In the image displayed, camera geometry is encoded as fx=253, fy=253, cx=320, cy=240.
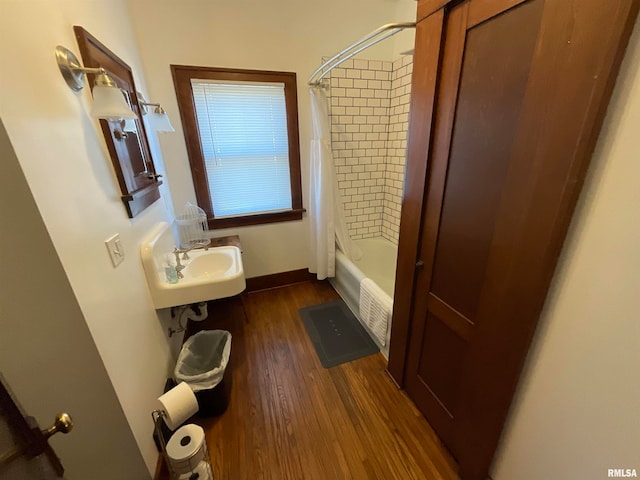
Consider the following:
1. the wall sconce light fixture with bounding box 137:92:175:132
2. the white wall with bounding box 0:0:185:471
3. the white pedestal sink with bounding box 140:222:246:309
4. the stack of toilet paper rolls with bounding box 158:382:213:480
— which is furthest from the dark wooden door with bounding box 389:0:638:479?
the wall sconce light fixture with bounding box 137:92:175:132

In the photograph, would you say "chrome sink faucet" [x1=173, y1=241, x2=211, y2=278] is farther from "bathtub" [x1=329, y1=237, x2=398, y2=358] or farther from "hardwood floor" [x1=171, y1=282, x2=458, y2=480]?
"bathtub" [x1=329, y1=237, x2=398, y2=358]

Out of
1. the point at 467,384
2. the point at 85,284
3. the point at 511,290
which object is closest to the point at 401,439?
the point at 467,384

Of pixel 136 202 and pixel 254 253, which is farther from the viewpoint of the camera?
pixel 254 253

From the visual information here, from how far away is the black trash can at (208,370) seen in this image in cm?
143

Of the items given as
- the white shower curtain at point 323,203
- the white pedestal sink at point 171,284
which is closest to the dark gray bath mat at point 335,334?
the white shower curtain at point 323,203

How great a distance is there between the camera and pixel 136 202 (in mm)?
1260

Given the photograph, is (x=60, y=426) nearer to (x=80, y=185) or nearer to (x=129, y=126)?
(x=80, y=185)

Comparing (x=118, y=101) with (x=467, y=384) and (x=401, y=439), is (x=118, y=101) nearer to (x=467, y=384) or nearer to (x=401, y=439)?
(x=467, y=384)

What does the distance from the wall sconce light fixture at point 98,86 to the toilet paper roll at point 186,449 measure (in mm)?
1301

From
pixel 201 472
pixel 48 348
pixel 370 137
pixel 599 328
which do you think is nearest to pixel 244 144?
pixel 370 137

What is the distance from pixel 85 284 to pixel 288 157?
6.37 feet

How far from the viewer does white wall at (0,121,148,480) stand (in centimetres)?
67

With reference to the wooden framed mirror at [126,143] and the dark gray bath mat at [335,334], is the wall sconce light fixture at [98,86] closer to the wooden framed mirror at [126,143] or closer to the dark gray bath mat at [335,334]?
the wooden framed mirror at [126,143]

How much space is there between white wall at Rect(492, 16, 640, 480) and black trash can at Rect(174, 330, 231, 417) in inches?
58.0
